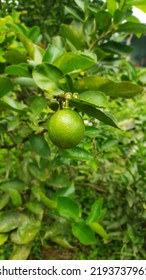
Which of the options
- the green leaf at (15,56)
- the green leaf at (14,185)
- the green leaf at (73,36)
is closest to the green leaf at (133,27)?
the green leaf at (73,36)

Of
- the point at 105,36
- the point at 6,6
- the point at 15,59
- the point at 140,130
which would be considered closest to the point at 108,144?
the point at 105,36

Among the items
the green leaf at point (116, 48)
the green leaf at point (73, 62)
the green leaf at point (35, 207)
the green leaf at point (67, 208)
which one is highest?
the green leaf at point (73, 62)

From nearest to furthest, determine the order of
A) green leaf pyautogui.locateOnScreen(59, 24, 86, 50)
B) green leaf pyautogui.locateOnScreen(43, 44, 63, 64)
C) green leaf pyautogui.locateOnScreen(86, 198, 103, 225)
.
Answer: green leaf pyautogui.locateOnScreen(43, 44, 63, 64) < green leaf pyautogui.locateOnScreen(86, 198, 103, 225) < green leaf pyautogui.locateOnScreen(59, 24, 86, 50)

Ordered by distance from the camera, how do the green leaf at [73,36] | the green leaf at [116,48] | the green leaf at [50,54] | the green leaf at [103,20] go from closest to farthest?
the green leaf at [50,54] → the green leaf at [103,20] → the green leaf at [73,36] → the green leaf at [116,48]

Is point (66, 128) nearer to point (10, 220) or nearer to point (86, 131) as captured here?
point (86, 131)

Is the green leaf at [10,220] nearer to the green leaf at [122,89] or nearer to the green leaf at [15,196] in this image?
the green leaf at [15,196]

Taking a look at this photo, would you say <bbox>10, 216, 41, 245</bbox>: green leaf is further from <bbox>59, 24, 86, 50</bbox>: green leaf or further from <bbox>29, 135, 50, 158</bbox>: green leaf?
<bbox>59, 24, 86, 50</bbox>: green leaf

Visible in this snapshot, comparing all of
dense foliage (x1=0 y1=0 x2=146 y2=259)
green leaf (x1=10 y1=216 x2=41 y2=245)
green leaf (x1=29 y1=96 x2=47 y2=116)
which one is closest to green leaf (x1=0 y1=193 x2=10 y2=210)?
dense foliage (x1=0 y1=0 x2=146 y2=259)
